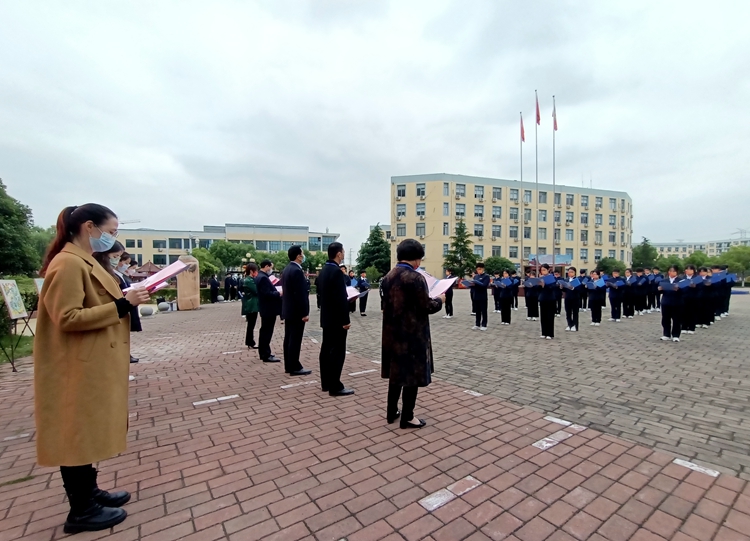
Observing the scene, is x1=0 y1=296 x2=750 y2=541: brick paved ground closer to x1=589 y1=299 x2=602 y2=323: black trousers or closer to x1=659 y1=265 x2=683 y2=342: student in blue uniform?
x1=659 y1=265 x2=683 y2=342: student in blue uniform

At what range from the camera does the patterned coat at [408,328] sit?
12.0ft

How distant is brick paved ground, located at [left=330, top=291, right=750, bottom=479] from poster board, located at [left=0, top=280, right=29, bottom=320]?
6.07 meters

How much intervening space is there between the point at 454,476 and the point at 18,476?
3.43m

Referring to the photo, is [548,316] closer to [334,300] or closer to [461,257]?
[334,300]

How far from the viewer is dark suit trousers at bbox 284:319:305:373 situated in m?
5.81

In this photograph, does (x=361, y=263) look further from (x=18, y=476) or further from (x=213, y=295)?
(x=18, y=476)

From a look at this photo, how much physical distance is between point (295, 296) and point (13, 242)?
21.1 meters

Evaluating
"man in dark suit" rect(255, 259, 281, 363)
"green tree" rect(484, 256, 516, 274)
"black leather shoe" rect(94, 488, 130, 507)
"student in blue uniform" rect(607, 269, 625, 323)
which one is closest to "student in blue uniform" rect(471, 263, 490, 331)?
"student in blue uniform" rect(607, 269, 625, 323)

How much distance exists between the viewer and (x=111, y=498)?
8.37 ft

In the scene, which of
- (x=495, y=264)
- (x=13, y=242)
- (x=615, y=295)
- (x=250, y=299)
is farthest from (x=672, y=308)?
(x=495, y=264)

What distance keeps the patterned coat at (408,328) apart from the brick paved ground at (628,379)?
5.71ft

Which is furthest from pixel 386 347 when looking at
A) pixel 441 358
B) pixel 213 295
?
pixel 213 295

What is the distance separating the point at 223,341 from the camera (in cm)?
945

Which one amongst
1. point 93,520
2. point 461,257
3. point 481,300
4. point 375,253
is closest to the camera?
point 93,520
